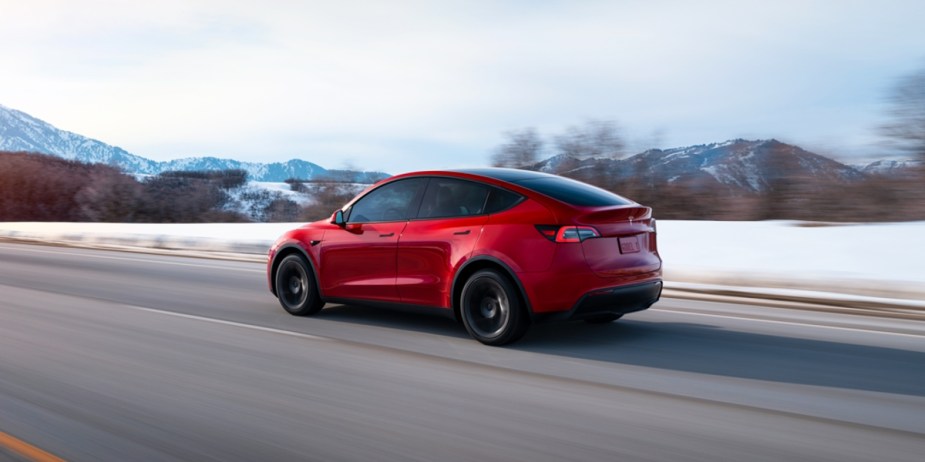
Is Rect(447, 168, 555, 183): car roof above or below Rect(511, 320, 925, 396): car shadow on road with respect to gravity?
above

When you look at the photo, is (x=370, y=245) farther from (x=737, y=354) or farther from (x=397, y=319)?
(x=737, y=354)

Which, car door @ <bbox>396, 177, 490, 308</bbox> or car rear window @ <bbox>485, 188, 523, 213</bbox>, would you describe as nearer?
car rear window @ <bbox>485, 188, 523, 213</bbox>

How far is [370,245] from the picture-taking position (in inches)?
316

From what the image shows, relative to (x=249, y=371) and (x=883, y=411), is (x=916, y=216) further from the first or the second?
(x=249, y=371)

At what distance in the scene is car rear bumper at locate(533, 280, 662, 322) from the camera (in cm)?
Result: 663

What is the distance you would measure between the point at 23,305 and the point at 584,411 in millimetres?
7560

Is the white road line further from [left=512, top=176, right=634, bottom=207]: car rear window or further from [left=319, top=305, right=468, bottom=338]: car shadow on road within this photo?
[left=512, top=176, right=634, bottom=207]: car rear window

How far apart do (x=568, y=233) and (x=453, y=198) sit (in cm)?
133

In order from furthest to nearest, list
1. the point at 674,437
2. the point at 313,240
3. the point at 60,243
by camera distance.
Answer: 1. the point at 60,243
2. the point at 313,240
3. the point at 674,437

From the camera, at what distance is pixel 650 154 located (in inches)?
958

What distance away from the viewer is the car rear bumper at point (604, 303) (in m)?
6.63

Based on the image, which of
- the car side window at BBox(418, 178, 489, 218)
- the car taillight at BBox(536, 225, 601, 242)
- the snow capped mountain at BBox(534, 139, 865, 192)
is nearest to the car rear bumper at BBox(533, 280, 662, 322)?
the car taillight at BBox(536, 225, 601, 242)

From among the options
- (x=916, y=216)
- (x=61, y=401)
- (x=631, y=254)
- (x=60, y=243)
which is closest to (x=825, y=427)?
(x=631, y=254)

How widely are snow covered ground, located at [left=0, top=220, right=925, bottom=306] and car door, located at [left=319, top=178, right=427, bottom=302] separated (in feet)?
16.4
